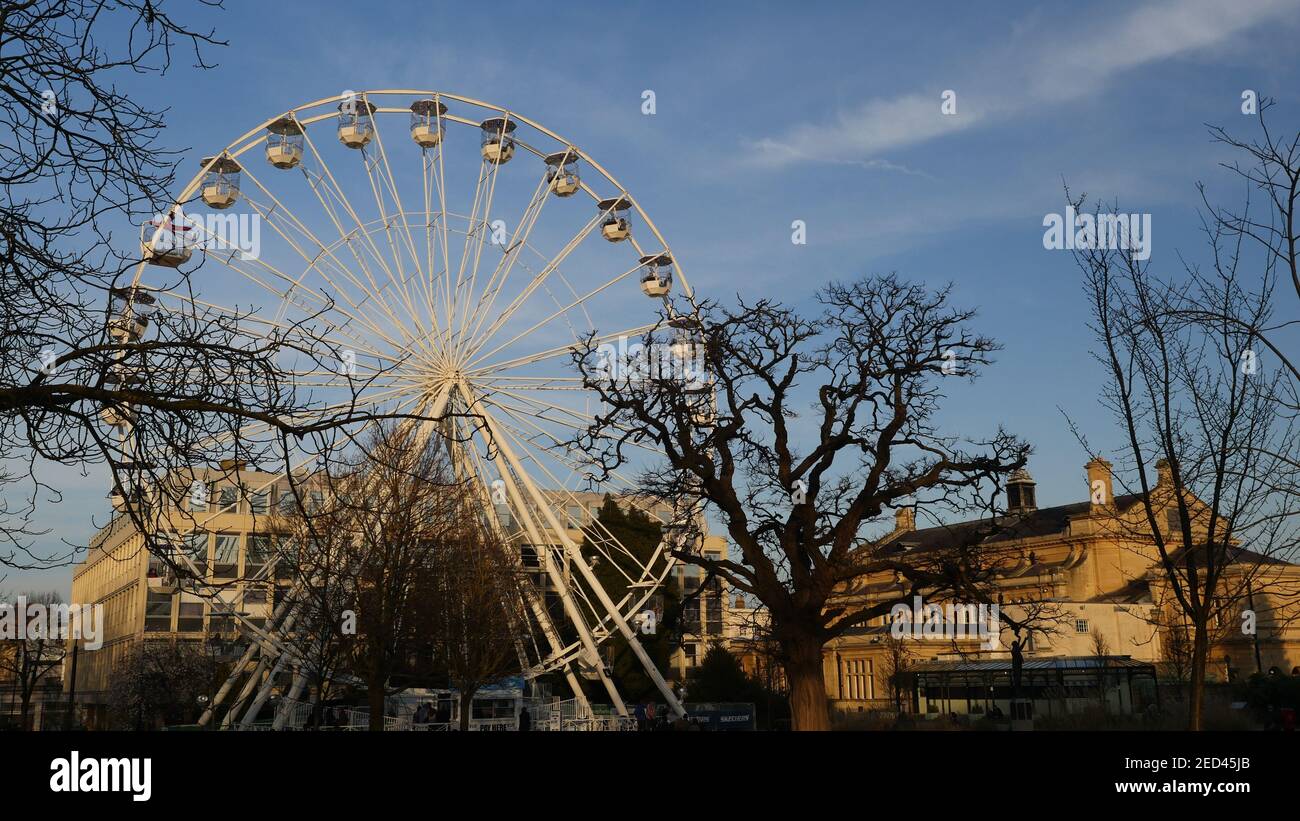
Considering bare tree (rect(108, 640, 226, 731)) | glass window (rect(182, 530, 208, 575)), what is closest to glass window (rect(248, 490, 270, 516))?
glass window (rect(182, 530, 208, 575))

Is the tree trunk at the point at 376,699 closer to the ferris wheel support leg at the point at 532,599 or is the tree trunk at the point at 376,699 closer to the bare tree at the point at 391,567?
the bare tree at the point at 391,567

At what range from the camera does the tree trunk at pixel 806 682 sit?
2284 centimetres

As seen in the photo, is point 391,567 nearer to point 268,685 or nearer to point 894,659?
point 268,685

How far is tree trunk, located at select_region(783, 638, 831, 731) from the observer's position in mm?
22844

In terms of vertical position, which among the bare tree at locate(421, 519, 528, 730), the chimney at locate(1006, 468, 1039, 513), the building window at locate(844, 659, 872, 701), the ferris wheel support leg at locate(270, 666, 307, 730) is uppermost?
the chimney at locate(1006, 468, 1039, 513)

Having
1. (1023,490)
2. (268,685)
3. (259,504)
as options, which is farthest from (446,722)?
(1023,490)

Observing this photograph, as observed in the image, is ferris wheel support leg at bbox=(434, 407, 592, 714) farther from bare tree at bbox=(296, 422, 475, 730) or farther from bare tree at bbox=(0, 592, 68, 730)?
bare tree at bbox=(0, 592, 68, 730)

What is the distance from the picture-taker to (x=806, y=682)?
75.9 feet

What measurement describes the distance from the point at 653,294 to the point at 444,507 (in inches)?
393

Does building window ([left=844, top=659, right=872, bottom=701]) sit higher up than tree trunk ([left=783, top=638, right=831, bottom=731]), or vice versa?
tree trunk ([left=783, top=638, right=831, bottom=731])
